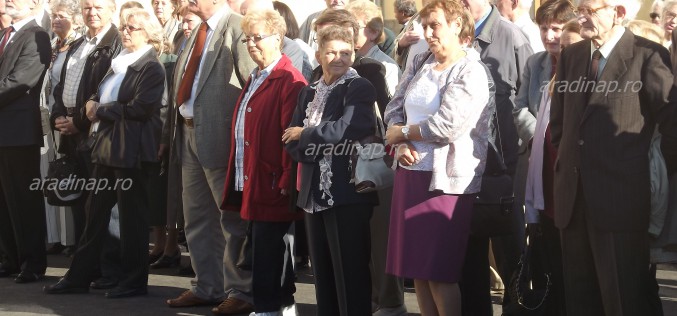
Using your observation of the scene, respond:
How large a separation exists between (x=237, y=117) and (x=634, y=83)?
8.78ft

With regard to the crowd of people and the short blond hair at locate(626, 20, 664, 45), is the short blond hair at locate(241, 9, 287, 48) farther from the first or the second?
the short blond hair at locate(626, 20, 664, 45)

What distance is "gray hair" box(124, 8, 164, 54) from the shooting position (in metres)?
8.61

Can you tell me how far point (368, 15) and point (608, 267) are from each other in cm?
302

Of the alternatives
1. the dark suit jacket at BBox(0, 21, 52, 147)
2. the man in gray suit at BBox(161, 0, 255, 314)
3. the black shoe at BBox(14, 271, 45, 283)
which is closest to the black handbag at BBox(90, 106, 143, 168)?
the man in gray suit at BBox(161, 0, 255, 314)

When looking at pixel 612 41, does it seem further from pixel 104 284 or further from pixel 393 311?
pixel 104 284

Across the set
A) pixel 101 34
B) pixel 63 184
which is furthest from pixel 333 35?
pixel 63 184

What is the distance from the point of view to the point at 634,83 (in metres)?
5.79

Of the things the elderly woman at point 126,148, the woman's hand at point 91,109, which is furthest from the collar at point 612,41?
the woman's hand at point 91,109

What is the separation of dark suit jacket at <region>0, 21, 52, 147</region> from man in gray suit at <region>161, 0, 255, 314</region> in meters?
1.46

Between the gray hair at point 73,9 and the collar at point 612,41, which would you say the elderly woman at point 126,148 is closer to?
the gray hair at point 73,9

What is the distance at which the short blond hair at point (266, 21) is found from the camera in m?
7.47

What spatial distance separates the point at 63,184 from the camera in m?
9.11

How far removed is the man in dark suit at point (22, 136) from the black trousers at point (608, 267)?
15.5 ft

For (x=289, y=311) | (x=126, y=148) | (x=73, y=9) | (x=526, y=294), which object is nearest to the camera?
(x=526, y=294)
